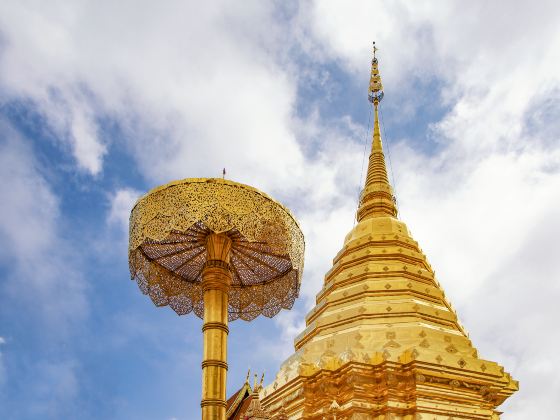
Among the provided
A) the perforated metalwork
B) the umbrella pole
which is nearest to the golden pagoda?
the perforated metalwork

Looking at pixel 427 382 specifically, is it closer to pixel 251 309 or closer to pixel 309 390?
pixel 309 390

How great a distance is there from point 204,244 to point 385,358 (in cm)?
325

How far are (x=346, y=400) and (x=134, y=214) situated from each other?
4.27 meters

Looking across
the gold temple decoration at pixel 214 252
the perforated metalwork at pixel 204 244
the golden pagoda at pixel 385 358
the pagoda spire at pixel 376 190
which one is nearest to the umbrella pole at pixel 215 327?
the gold temple decoration at pixel 214 252

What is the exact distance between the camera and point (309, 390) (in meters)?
11.9

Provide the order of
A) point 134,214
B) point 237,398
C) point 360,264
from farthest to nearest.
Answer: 1. point 237,398
2. point 360,264
3. point 134,214

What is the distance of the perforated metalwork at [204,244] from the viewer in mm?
10195

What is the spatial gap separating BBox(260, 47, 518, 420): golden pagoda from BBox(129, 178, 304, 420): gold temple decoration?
4.01 ft

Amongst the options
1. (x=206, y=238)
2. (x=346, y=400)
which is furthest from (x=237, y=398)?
(x=206, y=238)

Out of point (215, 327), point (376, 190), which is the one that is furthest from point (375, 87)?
point (215, 327)

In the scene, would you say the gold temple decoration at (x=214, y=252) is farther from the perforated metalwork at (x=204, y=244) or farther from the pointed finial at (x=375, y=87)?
the pointed finial at (x=375, y=87)

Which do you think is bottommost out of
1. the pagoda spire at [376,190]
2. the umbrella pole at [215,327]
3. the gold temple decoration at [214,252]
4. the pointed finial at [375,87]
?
the umbrella pole at [215,327]

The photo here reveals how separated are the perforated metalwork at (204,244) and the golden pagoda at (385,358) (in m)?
1.19

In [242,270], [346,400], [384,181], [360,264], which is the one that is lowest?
[346,400]
